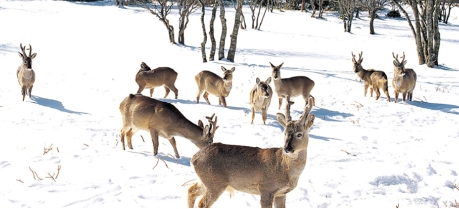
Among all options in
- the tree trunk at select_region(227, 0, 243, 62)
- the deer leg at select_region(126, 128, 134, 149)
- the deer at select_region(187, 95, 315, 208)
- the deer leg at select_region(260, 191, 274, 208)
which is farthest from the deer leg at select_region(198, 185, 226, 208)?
the tree trunk at select_region(227, 0, 243, 62)

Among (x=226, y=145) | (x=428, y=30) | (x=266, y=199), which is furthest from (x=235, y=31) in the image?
(x=266, y=199)

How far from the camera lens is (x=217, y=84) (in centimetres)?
1296

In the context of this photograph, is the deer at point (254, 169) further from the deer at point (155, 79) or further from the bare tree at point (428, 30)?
the bare tree at point (428, 30)

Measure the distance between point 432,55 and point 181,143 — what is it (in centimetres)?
1468

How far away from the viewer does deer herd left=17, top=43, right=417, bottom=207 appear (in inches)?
199

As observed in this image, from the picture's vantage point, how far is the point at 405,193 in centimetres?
660

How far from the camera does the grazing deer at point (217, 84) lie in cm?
1287

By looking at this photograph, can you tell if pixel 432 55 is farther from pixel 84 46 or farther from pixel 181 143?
pixel 84 46

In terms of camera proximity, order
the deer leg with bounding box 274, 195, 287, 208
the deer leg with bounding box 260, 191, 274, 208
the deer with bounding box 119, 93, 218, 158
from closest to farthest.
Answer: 1. the deer leg with bounding box 260, 191, 274, 208
2. the deer leg with bounding box 274, 195, 287, 208
3. the deer with bounding box 119, 93, 218, 158

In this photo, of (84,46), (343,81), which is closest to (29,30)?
(84,46)

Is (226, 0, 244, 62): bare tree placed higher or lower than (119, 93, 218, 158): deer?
higher

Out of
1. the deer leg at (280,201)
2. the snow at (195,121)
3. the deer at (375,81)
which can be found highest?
the deer at (375,81)

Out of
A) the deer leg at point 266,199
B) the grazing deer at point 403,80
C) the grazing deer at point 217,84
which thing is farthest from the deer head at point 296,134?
the grazing deer at point 403,80

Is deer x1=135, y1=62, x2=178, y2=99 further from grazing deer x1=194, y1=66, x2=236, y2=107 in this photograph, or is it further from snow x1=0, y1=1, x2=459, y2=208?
grazing deer x1=194, y1=66, x2=236, y2=107
